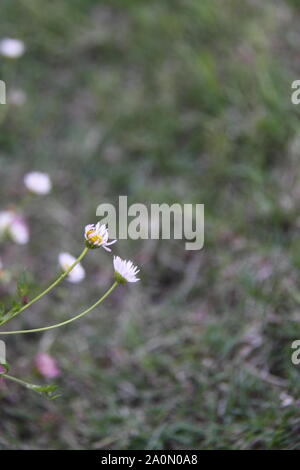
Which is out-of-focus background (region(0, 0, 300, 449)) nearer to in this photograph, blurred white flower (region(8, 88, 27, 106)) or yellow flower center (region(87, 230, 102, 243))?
blurred white flower (region(8, 88, 27, 106))

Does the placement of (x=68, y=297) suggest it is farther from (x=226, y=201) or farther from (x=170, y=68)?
(x=170, y=68)

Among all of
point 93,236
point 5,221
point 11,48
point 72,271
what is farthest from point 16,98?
point 93,236

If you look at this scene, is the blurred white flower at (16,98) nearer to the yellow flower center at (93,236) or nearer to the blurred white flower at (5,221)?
the blurred white flower at (5,221)

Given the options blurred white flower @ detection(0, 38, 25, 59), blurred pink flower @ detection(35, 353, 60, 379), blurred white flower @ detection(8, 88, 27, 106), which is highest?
blurred white flower @ detection(0, 38, 25, 59)

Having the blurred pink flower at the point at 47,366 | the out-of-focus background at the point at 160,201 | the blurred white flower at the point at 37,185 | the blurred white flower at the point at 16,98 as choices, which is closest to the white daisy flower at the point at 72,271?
the out-of-focus background at the point at 160,201

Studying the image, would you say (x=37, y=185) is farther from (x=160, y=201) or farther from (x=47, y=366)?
(x=47, y=366)

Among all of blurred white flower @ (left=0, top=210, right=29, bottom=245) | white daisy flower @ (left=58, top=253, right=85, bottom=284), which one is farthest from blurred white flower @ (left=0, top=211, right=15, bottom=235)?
white daisy flower @ (left=58, top=253, right=85, bottom=284)
